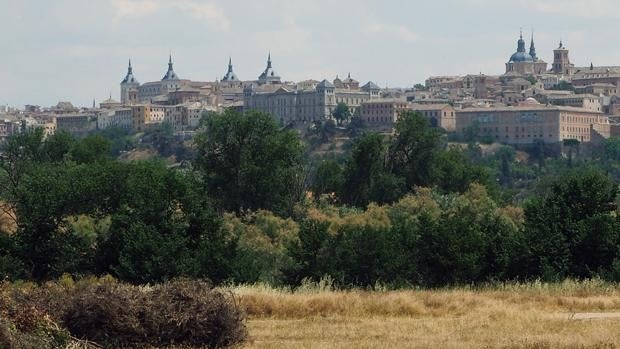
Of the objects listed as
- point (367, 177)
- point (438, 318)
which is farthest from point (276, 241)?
point (438, 318)

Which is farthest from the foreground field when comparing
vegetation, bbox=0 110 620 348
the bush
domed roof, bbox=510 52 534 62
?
domed roof, bbox=510 52 534 62

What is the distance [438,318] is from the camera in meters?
16.5

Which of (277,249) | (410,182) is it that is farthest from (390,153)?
(277,249)

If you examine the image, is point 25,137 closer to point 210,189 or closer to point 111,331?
point 210,189

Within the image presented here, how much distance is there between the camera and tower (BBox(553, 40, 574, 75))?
180 m

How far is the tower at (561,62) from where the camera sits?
180000mm

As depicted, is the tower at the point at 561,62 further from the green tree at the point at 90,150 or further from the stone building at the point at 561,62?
the green tree at the point at 90,150

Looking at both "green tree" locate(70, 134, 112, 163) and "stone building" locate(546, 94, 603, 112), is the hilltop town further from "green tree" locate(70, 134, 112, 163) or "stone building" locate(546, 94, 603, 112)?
"green tree" locate(70, 134, 112, 163)

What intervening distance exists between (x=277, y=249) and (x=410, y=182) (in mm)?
18965

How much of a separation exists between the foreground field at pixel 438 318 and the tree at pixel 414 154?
105 ft

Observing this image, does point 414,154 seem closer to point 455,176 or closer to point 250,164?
point 455,176

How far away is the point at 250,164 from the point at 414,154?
8211 mm

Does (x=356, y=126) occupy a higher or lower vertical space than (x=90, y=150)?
lower

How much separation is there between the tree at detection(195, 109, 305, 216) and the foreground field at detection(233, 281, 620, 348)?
26.3m
